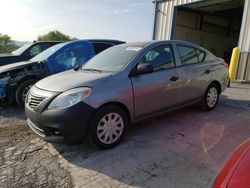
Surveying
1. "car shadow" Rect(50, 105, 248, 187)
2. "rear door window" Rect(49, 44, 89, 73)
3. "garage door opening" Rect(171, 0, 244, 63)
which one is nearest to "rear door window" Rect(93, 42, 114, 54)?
"rear door window" Rect(49, 44, 89, 73)

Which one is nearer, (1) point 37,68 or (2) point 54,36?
(1) point 37,68

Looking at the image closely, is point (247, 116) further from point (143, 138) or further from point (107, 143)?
point (107, 143)

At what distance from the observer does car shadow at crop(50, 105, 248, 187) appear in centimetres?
279

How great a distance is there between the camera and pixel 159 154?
3.25 metres

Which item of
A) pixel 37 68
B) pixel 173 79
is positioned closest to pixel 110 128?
pixel 173 79

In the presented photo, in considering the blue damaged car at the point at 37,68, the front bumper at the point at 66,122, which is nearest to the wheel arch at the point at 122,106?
the front bumper at the point at 66,122

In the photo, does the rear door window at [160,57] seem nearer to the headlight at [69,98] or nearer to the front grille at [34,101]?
the headlight at [69,98]

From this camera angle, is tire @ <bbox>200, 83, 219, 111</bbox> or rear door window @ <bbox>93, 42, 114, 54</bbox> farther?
rear door window @ <bbox>93, 42, 114, 54</bbox>

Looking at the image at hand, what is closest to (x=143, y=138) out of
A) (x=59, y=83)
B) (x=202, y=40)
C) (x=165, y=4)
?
(x=59, y=83)

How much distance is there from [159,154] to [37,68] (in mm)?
3794

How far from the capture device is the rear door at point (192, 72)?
170 inches

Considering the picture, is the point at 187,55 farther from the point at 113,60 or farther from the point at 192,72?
the point at 113,60

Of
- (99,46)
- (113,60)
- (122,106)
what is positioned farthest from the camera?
(99,46)

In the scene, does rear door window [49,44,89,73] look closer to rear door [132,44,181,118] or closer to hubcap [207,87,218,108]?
rear door [132,44,181,118]
